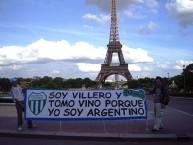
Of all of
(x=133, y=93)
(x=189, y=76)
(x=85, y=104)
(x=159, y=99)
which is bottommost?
(x=85, y=104)

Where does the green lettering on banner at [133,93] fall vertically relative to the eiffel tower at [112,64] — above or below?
below

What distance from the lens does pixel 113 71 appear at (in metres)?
102

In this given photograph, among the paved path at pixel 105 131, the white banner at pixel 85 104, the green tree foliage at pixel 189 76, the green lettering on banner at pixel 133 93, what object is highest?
the green tree foliage at pixel 189 76

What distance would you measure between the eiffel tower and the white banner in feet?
283

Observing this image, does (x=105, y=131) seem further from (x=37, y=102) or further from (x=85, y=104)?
(x=37, y=102)

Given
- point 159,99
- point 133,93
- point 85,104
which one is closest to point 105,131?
point 85,104

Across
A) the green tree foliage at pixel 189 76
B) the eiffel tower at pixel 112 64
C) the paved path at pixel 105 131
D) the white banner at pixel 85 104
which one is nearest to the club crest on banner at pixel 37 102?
the white banner at pixel 85 104

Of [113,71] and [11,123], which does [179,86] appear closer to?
[113,71]

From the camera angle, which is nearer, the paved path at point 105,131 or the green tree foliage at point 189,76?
the paved path at point 105,131

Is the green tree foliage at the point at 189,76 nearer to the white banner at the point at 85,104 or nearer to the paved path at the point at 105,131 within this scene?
the paved path at the point at 105,131

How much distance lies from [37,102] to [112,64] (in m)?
91.7

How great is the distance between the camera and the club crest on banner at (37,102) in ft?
39.7

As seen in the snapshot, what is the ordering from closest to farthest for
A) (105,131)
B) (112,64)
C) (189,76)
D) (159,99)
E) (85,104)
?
(105,131)
(159,99)
(85,104)
(189,76)
(112,64)

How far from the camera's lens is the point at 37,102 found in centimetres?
1217
